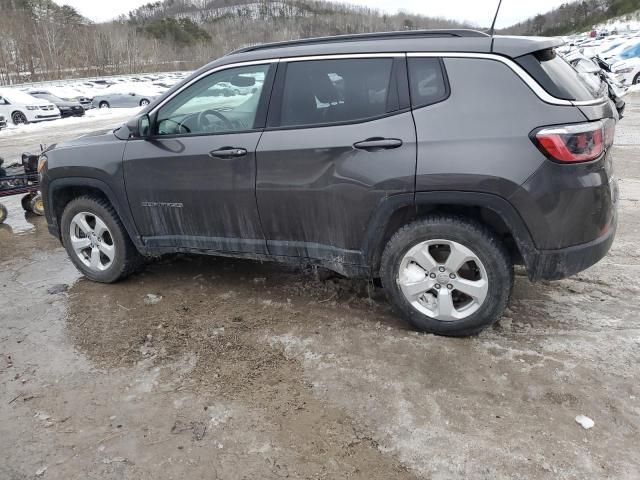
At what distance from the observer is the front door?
3.55 metres

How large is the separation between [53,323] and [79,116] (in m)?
22.2

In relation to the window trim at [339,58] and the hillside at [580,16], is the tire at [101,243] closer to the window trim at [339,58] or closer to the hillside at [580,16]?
the window trim at [339,58]

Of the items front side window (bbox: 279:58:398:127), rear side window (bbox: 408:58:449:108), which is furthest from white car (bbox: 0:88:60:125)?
rear side window (bbox: 408:58:449:108)

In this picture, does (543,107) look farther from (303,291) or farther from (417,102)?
(303,291)

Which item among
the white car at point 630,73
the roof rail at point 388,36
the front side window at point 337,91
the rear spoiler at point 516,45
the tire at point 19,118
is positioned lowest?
the tire at point 19,118

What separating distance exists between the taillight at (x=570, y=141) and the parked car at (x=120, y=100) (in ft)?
95.6

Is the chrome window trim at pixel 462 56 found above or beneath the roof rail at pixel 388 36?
beneath

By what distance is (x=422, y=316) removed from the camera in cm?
331

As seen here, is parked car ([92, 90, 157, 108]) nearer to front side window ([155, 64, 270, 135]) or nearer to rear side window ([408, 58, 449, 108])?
front side window ([155, 64, 270, 135])

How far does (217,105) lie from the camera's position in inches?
149

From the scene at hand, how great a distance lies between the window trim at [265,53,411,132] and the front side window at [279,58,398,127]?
0.06 ft

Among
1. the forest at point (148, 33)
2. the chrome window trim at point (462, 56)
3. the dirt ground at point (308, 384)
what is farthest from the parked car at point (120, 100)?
the chrome window trim at point (462, 56)

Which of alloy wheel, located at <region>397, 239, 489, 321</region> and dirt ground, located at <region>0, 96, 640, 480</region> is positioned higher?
alloy wheel, located at <region>397, 239, 489, 321</region>

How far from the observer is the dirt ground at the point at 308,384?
7.84 ft
